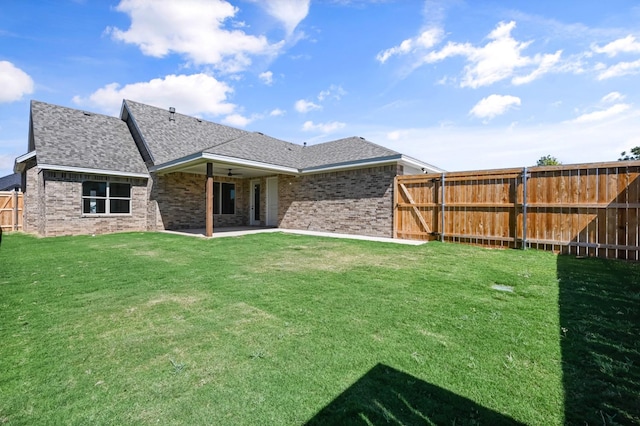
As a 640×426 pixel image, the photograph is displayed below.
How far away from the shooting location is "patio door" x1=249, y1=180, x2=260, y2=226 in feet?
55.1

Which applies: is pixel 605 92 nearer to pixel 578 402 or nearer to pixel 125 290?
pixel 578 402

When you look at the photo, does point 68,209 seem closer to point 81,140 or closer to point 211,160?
point 81,140

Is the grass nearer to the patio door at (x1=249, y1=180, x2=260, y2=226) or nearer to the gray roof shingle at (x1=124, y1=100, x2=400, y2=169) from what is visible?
the gray roof shingle at (x1=124, y1=100, x2=400, y2=169)

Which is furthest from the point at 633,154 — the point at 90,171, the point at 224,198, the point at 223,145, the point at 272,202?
the point at 90,171

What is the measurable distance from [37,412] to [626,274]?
8.24 meters

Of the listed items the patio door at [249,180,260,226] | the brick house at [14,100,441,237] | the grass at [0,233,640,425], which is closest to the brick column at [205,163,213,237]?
the brick house at [14,100,441,237]

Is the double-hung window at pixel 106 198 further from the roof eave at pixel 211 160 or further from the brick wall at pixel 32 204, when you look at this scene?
the brick wall at pixel 32 204

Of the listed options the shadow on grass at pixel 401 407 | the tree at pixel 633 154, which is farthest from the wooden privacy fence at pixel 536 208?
the tree at pixel 633 154

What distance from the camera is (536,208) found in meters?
7.85

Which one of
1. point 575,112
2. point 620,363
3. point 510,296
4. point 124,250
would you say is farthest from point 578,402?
point 575,112

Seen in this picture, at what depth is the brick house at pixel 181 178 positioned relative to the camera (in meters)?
11.5

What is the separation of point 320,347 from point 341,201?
998cm

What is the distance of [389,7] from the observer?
852 centimetres

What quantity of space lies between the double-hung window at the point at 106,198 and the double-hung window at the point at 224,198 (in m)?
3.94
